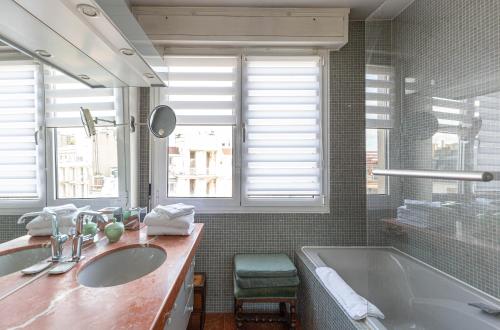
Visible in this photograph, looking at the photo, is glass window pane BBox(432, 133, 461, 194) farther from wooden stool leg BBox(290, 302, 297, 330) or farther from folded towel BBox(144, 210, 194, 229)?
folded towel BBox(144, 210, 194, 229)

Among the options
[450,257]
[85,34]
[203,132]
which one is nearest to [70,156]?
[85,34]

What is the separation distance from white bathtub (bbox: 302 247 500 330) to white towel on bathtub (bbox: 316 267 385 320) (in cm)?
4

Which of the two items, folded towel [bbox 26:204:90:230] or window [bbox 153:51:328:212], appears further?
window [bbox 153:51:328:212]

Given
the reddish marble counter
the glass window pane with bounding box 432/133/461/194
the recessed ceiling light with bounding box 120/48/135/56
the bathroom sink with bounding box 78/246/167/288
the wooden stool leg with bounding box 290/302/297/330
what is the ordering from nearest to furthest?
the reddish marble counter
the bathroom sink with bounding box 78/246/167/288
the recessed ceiling light with bounding box 120/48/135/56
the glass window pane with bounding box 432/133/461/194
the wooden stool leg with bounding box 290/302/297/330

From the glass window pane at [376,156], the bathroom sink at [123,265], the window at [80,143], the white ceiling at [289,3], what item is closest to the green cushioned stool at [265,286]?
the bathroom sink at [123,265]

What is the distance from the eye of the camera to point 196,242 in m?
1.53

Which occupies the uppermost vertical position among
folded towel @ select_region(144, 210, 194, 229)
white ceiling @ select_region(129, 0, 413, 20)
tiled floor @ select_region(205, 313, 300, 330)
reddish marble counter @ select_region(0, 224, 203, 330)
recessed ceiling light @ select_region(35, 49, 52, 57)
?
white ceiling @ select_region(129, 0, 413, 20)

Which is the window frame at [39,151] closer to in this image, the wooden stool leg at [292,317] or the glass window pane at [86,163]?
the glass window pane at [86,163]

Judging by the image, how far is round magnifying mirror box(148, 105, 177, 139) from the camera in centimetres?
194

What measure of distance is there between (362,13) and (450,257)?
1943mm

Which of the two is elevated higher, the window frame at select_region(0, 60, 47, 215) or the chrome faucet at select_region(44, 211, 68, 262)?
the window frame at select_region(0, 60, 47, 215)

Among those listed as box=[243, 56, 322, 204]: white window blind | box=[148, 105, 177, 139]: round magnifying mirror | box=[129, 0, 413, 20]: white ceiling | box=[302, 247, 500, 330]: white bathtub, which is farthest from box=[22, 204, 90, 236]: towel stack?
box=[129, 0, 413, 20]: white ceiling

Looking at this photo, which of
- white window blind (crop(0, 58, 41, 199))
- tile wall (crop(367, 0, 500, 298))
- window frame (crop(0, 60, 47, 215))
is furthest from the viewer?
tile wall (crop(367, 0, 500, 298))

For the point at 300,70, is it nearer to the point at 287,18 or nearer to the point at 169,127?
the point at 287,18
